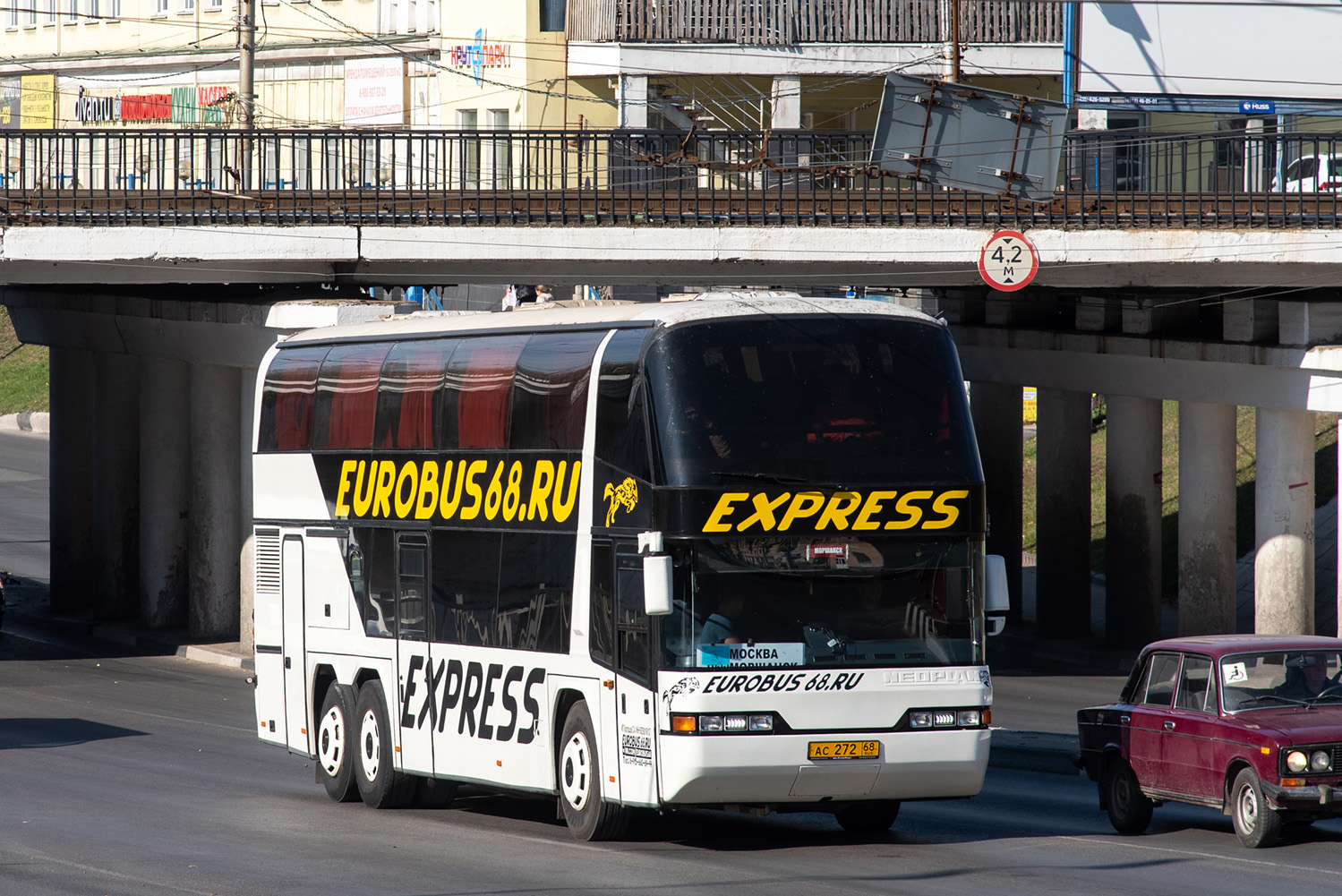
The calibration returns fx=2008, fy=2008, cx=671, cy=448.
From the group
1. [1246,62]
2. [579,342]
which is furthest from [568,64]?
[579,342]

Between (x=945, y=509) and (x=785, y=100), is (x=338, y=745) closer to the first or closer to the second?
(x=945, y=509)

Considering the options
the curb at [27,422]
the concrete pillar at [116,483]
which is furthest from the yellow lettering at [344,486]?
the curb at [27,422]

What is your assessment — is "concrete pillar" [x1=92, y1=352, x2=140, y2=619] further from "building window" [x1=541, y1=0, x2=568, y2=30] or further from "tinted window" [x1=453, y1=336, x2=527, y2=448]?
"tinted window" [x1=453, y1=336, x2=527, y2=448]

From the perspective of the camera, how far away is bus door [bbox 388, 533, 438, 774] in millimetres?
15969

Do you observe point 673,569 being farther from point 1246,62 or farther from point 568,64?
point 568,64

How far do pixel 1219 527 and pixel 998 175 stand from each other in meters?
7.03

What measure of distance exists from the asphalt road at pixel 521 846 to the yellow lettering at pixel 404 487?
246cm

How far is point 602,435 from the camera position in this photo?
1391 centimetres

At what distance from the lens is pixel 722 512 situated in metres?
13.2

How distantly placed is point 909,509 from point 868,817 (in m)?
2.57

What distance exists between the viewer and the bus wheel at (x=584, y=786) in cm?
1391

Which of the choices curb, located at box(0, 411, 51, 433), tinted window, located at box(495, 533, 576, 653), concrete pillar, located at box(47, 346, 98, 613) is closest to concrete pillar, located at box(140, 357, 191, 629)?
concrete pillar, located at box(47, 346, 98, 613)

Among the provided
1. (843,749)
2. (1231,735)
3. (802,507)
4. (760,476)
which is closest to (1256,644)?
(1231,735)

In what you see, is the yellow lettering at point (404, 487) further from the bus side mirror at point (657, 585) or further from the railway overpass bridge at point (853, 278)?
the railway overpass bridge at point (853, 278)
